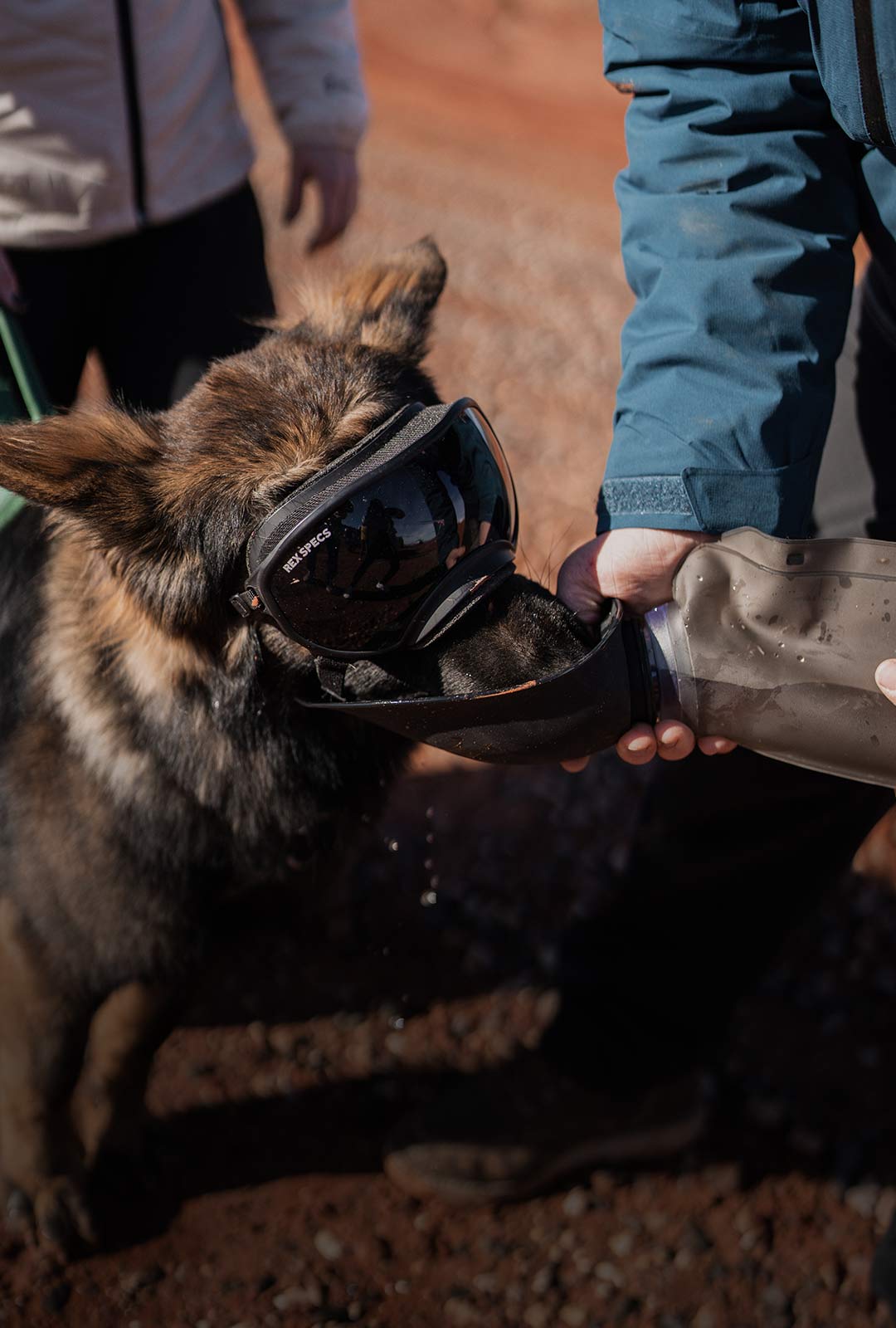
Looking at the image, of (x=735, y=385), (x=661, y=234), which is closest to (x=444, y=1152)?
(x=735, y=385)

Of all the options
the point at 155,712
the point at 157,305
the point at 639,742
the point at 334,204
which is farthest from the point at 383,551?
the point at 334,204

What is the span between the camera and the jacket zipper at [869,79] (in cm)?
153

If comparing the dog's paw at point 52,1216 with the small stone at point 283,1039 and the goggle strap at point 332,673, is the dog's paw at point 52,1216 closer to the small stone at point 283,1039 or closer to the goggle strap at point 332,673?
the small stone at point 283,1039

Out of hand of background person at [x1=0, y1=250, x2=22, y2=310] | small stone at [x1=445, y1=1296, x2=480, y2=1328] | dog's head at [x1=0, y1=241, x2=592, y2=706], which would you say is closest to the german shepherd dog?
dog's head at [x1=0, y1=241, x2=592, y2=706]

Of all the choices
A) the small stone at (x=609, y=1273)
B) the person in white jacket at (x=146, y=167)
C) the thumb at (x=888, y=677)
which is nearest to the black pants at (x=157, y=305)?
the person in white jacket at (x=146, y=167)

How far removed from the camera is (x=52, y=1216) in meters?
2.49

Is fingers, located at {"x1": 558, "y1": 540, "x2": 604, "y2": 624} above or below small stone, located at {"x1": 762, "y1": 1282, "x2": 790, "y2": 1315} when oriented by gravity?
above

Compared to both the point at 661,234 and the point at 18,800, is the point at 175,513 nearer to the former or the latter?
the point at 18,800

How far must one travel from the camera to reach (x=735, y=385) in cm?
177

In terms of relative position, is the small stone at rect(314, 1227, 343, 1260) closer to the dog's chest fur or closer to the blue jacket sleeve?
the dog's chest fur

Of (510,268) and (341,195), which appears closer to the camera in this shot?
(341,195)

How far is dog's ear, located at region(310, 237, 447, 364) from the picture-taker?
7.54ft

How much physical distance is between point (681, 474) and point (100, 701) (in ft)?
4.17

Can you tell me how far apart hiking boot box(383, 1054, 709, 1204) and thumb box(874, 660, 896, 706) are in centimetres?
156
